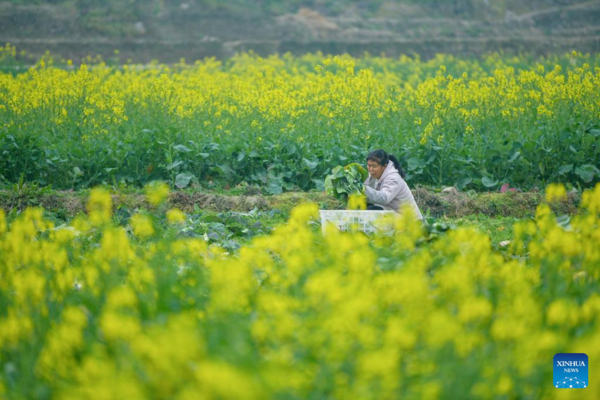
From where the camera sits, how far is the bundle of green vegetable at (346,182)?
7109mm

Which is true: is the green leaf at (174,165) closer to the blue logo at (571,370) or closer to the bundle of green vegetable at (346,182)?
the bundle of green vegetable at (346,182)

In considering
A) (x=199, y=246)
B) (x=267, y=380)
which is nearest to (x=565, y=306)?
(x=267, y=380)

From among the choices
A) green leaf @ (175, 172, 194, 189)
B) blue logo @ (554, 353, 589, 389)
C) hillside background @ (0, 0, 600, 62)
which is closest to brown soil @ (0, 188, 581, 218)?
green leaf @ (175, 172, 194, 189)

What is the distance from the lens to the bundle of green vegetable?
711 centimetres

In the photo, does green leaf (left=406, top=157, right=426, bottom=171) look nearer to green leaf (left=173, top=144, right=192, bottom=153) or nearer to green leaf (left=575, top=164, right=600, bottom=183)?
green leaf (left=575, top=164, right=600, bottom=183)

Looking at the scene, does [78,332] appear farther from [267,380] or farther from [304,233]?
[304,233]

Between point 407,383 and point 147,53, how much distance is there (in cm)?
2552

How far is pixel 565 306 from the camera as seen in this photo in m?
3.01

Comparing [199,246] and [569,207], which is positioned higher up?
[199,246]

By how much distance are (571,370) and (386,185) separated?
3.95 m

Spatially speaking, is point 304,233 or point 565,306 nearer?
point 565,306

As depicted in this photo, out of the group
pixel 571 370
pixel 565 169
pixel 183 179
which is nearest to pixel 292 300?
pixel 571 370

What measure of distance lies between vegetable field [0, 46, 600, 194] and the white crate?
3.24m

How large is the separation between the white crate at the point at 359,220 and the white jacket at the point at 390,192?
2.04 ft
